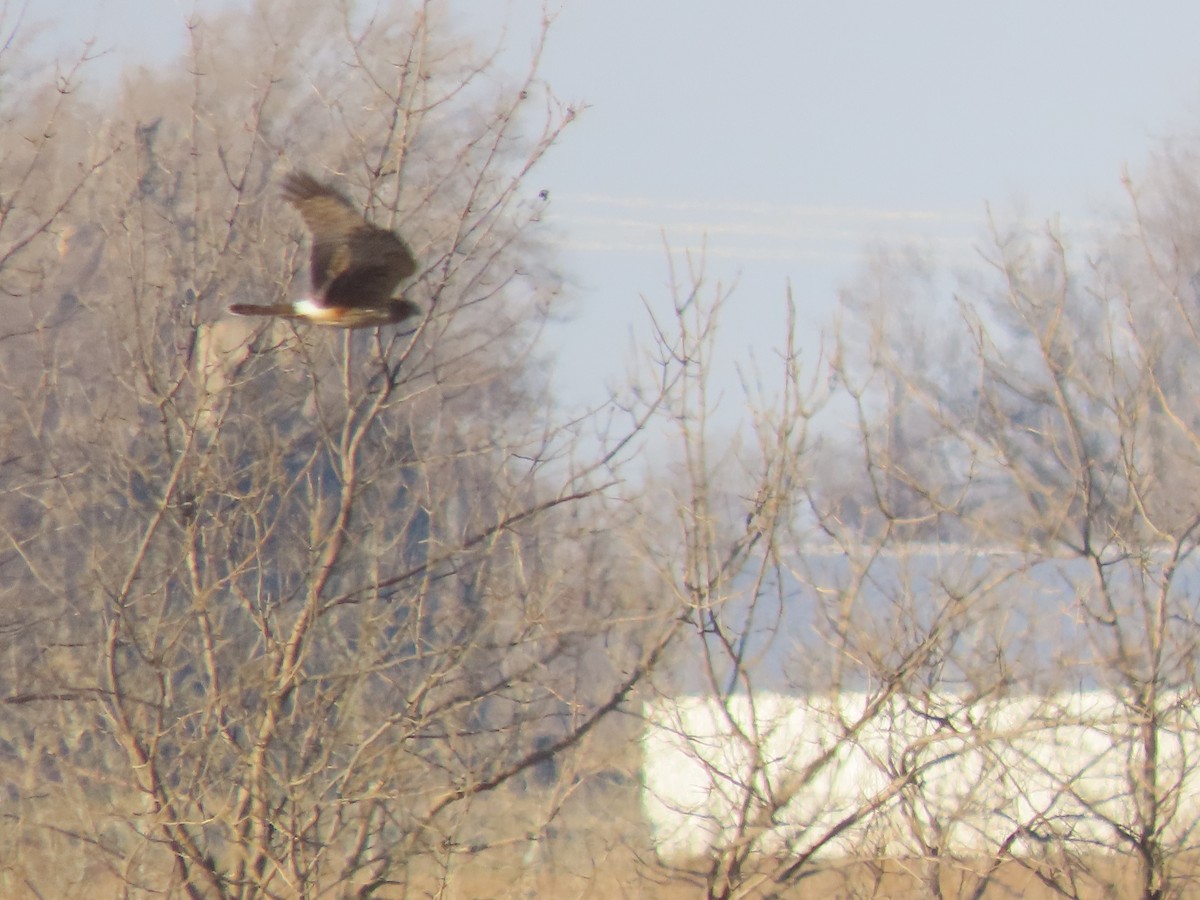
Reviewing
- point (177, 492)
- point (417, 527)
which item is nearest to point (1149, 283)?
point (417, 527)

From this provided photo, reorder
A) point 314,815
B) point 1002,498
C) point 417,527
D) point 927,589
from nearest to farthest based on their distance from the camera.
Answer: point 314,815 → point 927,589 → point 417,527 → point 1002,498

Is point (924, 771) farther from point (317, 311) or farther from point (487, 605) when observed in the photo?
point (317, 311)

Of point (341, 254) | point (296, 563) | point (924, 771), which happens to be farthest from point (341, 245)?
point (924, 771)

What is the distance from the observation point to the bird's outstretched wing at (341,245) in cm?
381

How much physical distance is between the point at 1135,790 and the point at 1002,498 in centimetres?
819

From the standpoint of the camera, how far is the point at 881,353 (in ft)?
19.1

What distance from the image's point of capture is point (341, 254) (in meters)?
3.85

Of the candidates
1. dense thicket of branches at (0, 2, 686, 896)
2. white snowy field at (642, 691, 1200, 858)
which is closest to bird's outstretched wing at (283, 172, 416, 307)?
dense thicket of branches at (0, 2, 686, 896)

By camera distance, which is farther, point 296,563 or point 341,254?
point 296,563

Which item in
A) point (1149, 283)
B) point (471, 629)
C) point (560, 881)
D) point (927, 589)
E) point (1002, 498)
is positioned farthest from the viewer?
point (1149, 283)

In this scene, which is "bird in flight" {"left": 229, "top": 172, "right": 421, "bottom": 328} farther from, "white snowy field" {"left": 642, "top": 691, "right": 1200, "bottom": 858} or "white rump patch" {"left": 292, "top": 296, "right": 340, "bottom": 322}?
"white snowy field" {"left": 642, "top": 691, "right": 1200, "bottom": 858}

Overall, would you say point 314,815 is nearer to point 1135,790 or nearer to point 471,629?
point 471,629

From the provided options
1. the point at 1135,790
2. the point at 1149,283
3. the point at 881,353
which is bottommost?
the point at 1135,790

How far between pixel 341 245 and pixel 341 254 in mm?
23
